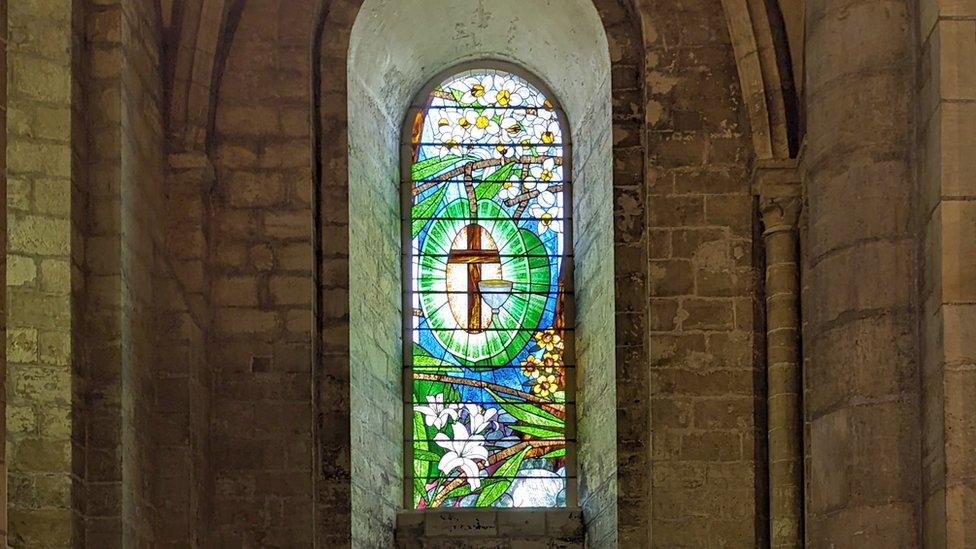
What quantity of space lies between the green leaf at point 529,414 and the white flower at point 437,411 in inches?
11.1

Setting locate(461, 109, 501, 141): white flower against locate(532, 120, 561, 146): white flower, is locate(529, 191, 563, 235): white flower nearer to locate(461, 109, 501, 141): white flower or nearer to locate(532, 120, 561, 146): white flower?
locate(532, 120, 561, 146): white flower

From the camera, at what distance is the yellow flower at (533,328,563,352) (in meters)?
13.3

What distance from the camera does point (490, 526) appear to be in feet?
41.5

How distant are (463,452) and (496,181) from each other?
5.90 feet

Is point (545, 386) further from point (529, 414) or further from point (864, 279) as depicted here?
point (864, 279)

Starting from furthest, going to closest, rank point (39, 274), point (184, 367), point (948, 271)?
point (184, 367) < point (39, 274) < point (948, 271)

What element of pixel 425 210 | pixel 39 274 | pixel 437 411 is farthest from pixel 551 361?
pixel 39 274

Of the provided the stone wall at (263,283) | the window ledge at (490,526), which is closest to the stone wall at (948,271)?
the stone wall at (263,283)

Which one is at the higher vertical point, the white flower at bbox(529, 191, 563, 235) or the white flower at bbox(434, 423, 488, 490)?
the white flower at bbox(529, 191, 563, 235)

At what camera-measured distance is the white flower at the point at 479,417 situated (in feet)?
43.3

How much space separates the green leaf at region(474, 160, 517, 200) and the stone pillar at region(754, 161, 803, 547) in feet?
7.76

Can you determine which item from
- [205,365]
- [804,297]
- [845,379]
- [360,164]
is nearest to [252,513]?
[205,365]

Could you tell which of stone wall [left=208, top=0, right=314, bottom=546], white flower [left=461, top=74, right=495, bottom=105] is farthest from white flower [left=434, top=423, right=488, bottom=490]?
white flower [left=461, top=74, right=495, bottom=105]

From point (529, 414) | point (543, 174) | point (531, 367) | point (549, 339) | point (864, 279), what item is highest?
point (543, 174)
